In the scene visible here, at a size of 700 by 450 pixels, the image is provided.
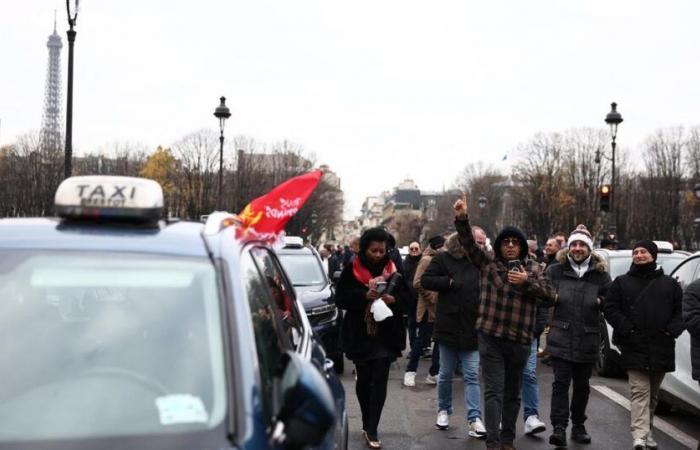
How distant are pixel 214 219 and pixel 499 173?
99.2 meters

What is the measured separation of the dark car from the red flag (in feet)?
16.5

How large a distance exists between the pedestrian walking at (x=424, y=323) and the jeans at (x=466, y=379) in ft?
8.05

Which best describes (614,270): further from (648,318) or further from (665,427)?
(648,318)

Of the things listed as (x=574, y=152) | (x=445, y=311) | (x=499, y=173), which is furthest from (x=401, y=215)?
(x=445, y=311)

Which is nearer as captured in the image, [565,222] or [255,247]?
[255,247]

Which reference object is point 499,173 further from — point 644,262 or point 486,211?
point 644,262

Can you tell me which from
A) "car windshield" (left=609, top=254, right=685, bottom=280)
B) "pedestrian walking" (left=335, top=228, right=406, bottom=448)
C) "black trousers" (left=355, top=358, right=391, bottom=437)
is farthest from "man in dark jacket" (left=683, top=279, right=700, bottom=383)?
"car windshield" (left=609, top=254, right=685, bottom=280)

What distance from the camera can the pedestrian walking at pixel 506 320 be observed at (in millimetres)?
6824

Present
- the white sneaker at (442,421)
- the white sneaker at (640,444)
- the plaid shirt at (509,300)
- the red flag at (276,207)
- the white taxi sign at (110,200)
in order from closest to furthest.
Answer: the white taxi sign at (110,200)
the red flag at (276,207)
the plaid shirt at (509,300)
the white sneaker at (640,444)
the white sneaker at (442,421)

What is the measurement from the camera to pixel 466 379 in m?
7.80

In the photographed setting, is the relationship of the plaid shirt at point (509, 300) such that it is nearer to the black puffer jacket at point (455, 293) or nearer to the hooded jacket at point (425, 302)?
the black puffer jacket at point (455, 293)

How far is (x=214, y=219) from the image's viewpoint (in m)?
3.31

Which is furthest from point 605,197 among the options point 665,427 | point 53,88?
point 53,88

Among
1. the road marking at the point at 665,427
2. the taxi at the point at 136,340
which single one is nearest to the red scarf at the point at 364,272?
the road marking at the point at 665,427
